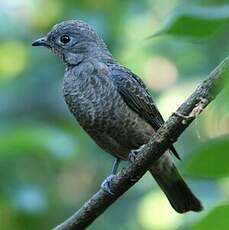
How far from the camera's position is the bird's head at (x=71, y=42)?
4324 millimetres

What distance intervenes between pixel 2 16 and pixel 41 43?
5.76 ft

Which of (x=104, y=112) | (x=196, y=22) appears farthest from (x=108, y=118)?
(x=196, y=22)

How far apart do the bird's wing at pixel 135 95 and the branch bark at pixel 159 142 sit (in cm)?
113

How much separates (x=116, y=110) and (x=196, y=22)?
225 cm

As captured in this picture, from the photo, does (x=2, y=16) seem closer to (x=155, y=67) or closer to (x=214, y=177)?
(x=155, y=67)

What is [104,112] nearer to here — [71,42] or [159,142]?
[71,42]

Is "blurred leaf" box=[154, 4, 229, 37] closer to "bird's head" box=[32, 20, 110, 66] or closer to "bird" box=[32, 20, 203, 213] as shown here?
"bird" box=[32, 20, 203, 213]

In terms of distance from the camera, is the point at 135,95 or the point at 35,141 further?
the point at 35,141

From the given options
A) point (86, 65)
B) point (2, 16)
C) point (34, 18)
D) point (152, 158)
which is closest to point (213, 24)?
point (152, 158)

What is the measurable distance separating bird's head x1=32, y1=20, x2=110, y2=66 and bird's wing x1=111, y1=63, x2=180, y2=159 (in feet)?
1.27

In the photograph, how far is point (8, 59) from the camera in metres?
6.40

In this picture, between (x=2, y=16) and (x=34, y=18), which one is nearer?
(x=2, y=16)

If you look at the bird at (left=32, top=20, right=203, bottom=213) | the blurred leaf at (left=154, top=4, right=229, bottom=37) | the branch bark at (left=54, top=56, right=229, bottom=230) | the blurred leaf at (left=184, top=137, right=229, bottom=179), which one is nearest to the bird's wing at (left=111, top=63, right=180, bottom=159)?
the bird at (left=32, top=20, right=203, bottom=213)

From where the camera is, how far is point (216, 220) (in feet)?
4.10
